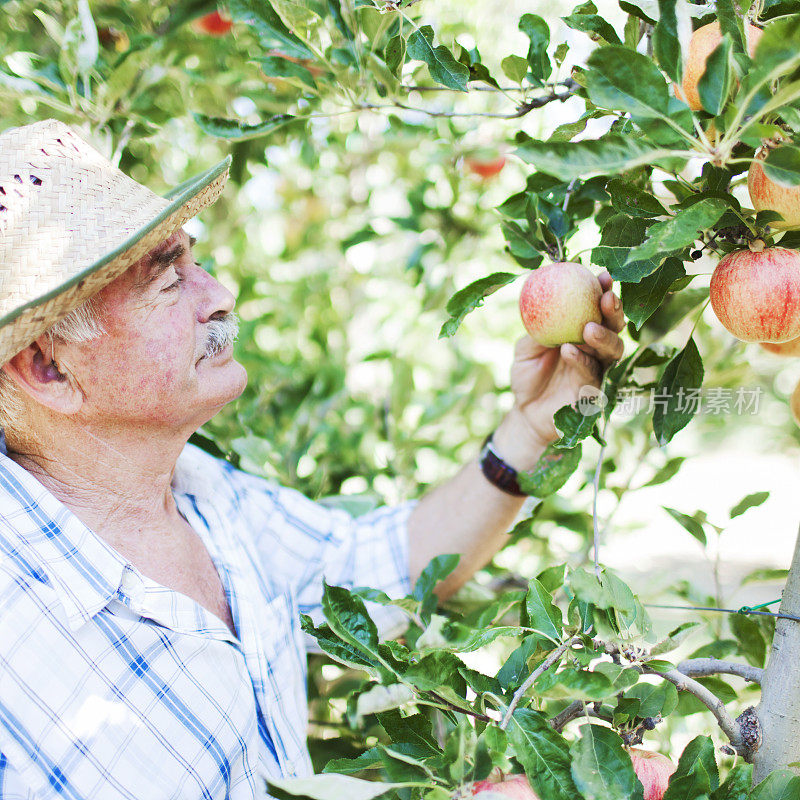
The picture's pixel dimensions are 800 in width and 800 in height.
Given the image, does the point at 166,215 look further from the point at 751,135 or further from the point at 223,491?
the point at 751,135

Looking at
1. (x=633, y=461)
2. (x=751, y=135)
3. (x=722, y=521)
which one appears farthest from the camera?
(x=722, y=521)

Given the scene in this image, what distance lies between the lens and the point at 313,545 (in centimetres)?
155

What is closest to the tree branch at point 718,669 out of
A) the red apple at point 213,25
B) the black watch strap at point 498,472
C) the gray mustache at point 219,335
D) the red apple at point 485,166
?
the black watch strap at point 498,472

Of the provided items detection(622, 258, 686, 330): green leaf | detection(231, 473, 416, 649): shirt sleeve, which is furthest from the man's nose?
detection(622, 258, 686, 330): green leaf

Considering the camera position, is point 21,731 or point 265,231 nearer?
point 21,731

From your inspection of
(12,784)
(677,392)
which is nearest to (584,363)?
(677,392)

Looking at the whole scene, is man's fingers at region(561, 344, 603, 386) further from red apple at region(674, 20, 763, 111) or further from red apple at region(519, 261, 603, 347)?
red apple at region(674, 20, 763, 111)

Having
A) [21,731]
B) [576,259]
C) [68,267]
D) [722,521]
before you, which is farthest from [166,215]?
[722,521]

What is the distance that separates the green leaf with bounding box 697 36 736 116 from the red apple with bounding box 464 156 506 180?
1610mm

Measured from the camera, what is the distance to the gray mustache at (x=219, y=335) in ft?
4.00

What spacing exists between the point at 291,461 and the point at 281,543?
301 mm

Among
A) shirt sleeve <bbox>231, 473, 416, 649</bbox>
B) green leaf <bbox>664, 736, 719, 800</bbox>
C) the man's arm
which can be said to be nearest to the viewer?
green leaf <bbox>664, 736, 719, 800</bbox>

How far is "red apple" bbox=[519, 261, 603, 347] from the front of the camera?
1.01 m

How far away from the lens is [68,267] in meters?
1.02
